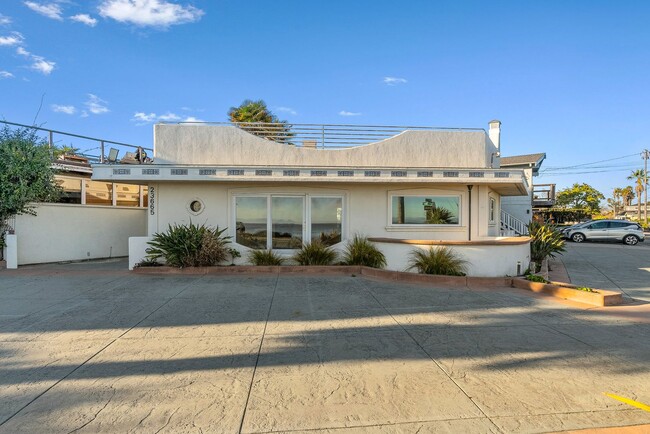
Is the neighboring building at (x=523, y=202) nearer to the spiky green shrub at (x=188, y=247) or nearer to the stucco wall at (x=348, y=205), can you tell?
the stucco wall at (x=348, y=205)

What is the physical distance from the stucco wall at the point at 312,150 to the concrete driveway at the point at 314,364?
5.30 metres

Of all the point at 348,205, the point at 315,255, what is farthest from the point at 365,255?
the point at 348,205

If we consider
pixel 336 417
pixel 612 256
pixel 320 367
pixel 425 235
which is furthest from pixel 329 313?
pixel 612 256

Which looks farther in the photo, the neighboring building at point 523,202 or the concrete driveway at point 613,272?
the neighboring building at point 523,202

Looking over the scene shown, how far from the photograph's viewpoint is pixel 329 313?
263 inches

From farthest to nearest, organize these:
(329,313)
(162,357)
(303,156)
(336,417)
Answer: (303,156) < (329,313) < (162,357) < (336,417)

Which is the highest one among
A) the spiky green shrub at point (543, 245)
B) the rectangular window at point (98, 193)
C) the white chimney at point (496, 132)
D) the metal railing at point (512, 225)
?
the white chimney at point (496, 132)

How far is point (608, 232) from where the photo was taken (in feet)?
78.8

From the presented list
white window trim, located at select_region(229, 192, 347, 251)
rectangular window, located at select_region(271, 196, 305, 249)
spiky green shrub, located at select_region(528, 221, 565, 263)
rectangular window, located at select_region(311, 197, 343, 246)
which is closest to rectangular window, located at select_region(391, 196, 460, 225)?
white window trim, located at select_region(229, 192, 347, 251)

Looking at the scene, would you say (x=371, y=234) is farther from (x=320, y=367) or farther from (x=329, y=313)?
(x=320, y=367)

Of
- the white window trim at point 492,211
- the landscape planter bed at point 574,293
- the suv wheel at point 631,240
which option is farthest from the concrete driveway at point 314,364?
the suv wheel at point 631,240

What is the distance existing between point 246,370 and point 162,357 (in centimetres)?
118

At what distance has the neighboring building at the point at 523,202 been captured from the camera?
56.0 ft

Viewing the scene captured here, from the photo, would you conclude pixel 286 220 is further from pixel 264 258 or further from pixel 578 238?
pixel 578 238
